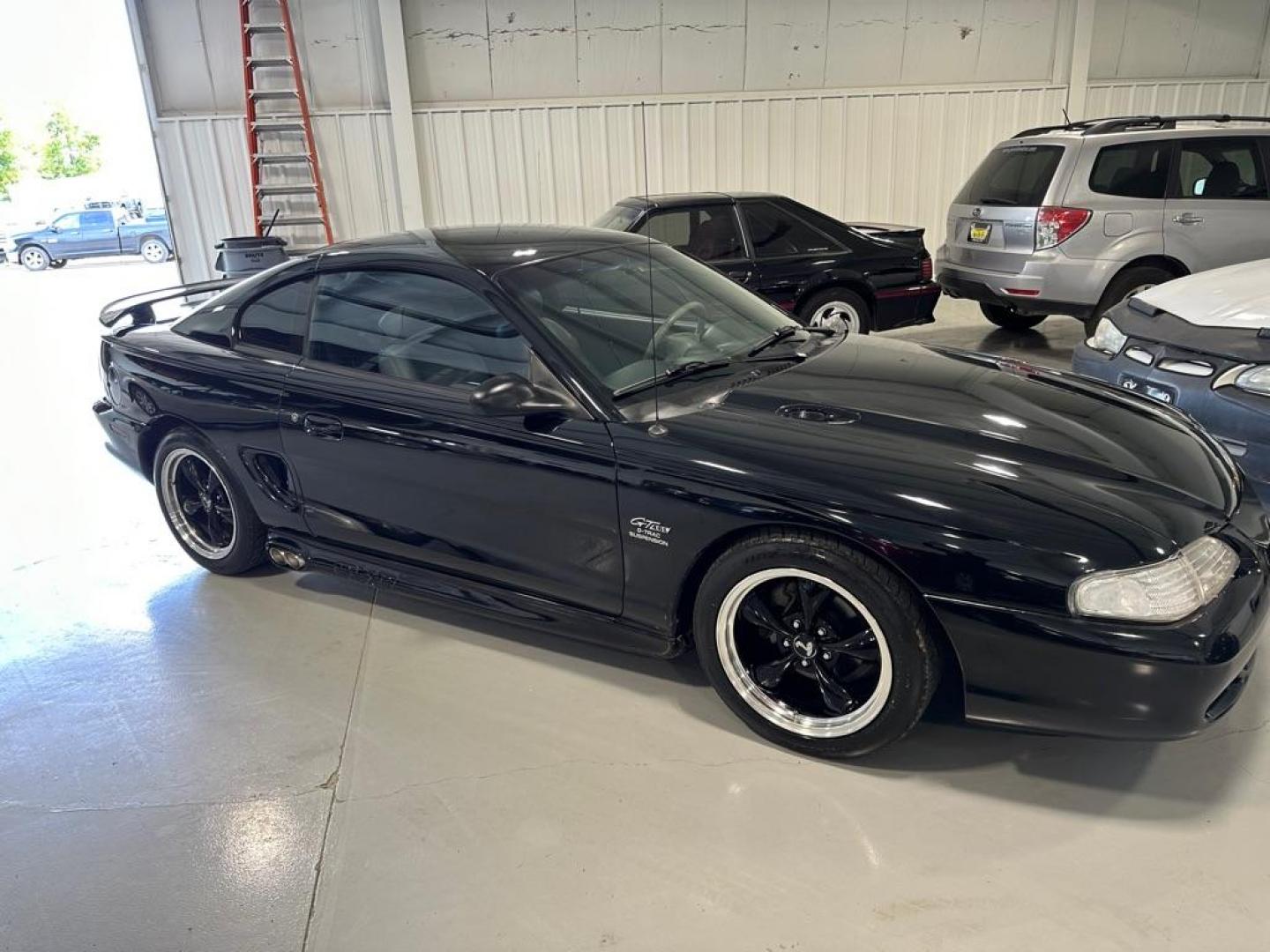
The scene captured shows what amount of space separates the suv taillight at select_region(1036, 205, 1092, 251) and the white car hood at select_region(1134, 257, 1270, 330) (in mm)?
1838

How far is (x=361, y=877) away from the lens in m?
2.19

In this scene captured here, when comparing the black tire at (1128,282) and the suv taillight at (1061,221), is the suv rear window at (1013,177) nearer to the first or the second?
the suv taillight at (1061,221)

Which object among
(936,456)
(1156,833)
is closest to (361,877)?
(936,456)

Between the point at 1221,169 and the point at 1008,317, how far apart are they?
1948 mm

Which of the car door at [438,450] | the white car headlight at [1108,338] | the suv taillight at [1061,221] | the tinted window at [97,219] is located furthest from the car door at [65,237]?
the white car headlight at [1108,338]

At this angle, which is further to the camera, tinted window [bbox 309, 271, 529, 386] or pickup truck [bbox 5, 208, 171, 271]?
pickup truck [bbox 5, 208, 171, 271]

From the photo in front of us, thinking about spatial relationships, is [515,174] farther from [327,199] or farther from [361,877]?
[361,877]

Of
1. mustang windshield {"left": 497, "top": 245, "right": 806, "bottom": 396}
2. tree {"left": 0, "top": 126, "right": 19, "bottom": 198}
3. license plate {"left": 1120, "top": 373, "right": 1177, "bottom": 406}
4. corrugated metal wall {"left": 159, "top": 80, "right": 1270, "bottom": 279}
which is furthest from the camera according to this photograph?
tree {"left": 0, "top": 126, "right": 19, "bottom": 198}

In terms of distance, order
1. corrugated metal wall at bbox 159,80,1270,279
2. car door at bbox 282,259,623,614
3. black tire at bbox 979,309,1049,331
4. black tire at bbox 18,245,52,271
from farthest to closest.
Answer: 1. black tire at bbox 18,245,52,271
2. corrugated metal wall at bbox 159,80,1270,279
3. black tire at bbox 979,309,1049,331
4. car door at bbox 282,259,623,614

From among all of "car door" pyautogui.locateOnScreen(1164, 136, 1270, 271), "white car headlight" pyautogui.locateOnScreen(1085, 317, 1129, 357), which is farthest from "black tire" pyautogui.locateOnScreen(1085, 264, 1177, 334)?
"white car headlight" pyautogui.locateOnScreen(1085, 317, 1129, 357)

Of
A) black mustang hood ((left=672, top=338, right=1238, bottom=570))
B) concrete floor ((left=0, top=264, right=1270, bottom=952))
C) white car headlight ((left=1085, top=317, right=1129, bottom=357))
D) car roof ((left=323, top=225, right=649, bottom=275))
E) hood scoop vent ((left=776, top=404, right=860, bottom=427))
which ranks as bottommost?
concrete floor ((left=0, top=264, right=1270, bottom=952))

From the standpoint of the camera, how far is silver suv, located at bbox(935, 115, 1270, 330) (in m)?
6.23

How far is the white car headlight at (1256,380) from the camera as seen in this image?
348 centimetres

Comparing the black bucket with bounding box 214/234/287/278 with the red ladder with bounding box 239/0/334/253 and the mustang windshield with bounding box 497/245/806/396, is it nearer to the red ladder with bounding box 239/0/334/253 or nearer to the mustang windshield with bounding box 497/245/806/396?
the red ladder with bounding box 239/0/334/253
